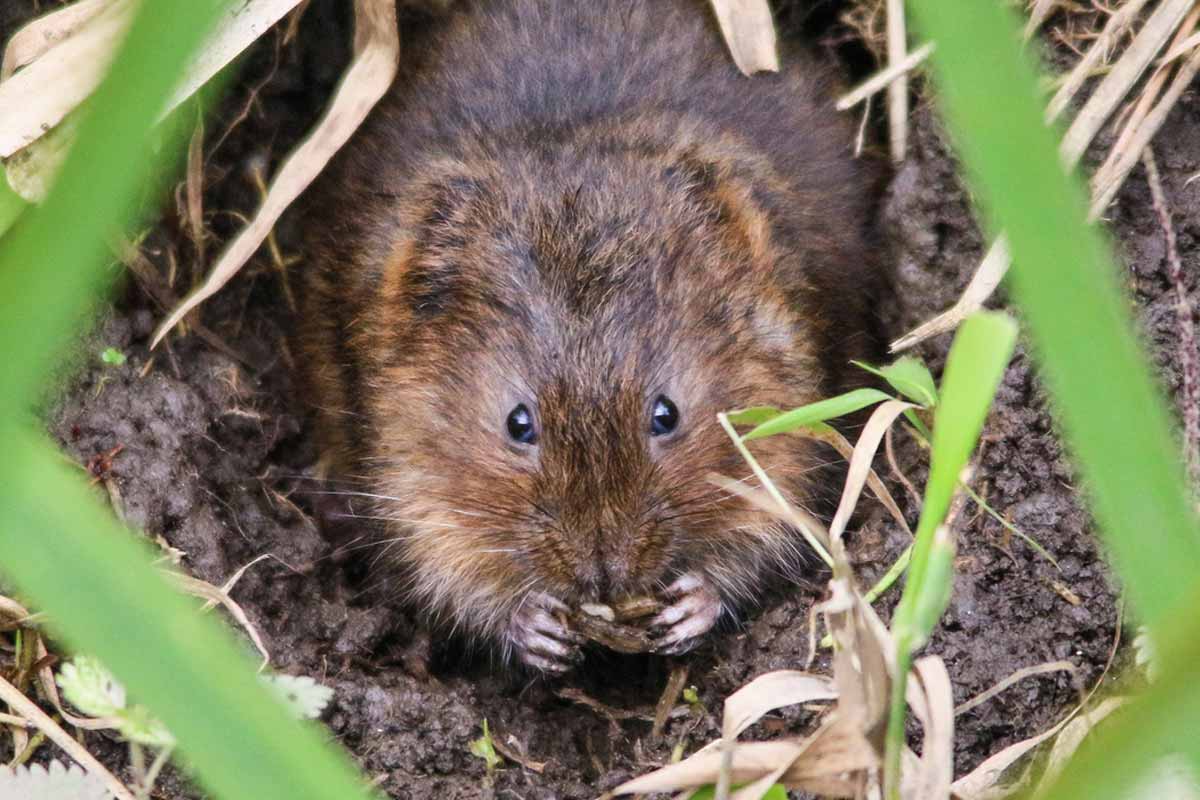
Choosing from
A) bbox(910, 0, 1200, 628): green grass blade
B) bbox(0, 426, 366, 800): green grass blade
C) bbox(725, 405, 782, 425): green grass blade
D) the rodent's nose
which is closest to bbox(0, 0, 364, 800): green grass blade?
bbox(0, 426, 366, 800): green grass blade

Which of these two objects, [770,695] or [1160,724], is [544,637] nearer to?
[770,695]

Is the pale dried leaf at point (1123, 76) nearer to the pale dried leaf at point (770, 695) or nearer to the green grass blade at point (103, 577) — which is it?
the pale dried leaf at point (770, 695)

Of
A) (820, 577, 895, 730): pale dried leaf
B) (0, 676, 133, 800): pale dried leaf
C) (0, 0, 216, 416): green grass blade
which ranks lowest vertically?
(0, 676, 133, 800): pale dried leaf

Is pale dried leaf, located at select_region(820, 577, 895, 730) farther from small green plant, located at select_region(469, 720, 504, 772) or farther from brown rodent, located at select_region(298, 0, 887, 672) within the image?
small green plant, located at select_region(469, 720, 504, 772)

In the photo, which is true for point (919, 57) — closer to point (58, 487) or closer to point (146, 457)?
point (146, 457)

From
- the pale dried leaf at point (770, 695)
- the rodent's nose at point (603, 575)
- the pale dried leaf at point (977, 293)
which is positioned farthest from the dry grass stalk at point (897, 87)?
the pale dried leaf at point (770, 695)

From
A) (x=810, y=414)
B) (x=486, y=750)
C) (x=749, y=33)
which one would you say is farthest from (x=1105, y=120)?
(x=486, y=750)

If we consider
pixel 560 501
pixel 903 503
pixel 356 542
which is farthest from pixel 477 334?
pixel 903 503
